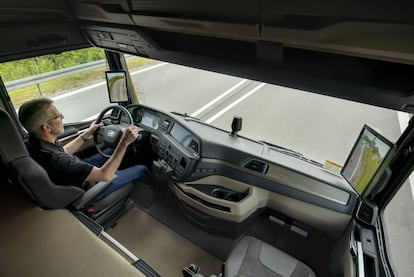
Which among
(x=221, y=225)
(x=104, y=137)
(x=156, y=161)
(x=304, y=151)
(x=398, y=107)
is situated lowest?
(x=221, y=225)

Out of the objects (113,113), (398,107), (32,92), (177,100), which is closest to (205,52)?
(398,107)

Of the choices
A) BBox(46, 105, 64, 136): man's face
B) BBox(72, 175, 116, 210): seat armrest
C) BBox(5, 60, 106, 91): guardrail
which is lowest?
BBox(72, 175, 116, 210): seat armrest

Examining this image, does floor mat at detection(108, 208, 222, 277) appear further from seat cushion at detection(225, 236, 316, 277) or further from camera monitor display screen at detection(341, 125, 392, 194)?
camera monitor display screen at detection(341, 125, 392, 194)

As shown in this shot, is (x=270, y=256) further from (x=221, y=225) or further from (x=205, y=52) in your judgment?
(x=205, y=52)

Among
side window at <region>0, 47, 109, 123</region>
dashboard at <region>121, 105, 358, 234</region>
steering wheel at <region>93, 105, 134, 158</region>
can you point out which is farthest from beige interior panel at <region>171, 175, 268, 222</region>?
side window at <region>0, 47, 109, 123</region>

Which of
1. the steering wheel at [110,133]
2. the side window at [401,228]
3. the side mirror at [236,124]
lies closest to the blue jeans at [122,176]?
the steering wheel at [110,133]

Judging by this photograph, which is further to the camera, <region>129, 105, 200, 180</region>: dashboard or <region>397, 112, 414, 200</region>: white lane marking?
<region>129, 105, 200, 180</region>: dashboard

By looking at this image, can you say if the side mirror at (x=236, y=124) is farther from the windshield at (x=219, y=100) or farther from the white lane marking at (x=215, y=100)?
the white lane marking at (x=215, y=100)

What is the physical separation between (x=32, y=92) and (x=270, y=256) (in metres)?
2.56

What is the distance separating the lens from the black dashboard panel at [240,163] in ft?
5.47

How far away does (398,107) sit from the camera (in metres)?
0.99

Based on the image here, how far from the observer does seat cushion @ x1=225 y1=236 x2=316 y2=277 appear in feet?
5.43

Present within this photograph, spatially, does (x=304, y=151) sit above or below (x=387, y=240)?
above

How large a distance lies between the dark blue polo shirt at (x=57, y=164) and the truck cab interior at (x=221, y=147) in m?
0.12
